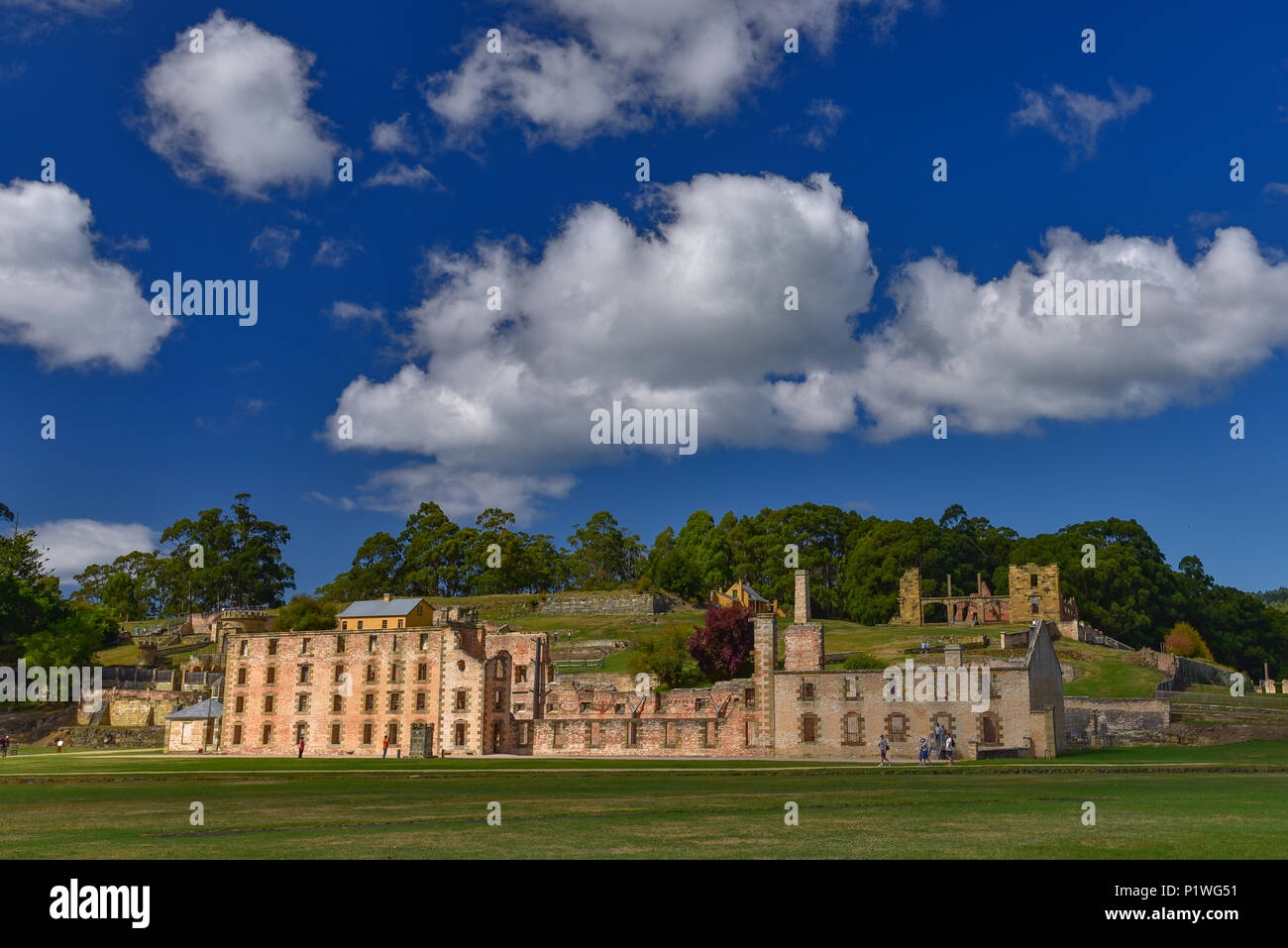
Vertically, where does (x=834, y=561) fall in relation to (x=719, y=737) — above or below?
above

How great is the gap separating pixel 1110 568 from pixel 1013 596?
11.6 m

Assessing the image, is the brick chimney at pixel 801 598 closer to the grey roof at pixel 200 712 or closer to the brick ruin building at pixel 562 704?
the brick ruin building at pixel 562 704

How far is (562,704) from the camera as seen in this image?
220 ft

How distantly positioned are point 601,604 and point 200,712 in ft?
189

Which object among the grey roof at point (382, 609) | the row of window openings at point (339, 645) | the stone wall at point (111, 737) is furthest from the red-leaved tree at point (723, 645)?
the stone wall at point (111, 737)

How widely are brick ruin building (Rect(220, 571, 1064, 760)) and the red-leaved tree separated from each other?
462 cm

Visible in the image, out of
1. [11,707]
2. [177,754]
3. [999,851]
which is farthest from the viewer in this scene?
[11,707]

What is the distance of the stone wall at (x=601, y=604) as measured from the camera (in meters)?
122

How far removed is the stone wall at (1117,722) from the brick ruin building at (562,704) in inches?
184

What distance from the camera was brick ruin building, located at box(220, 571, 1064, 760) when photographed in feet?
175

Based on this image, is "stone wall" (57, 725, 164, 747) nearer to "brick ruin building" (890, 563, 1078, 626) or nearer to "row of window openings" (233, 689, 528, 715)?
"row of window openings" (233, 689, 528, 715)
